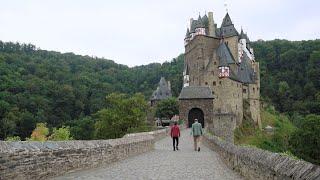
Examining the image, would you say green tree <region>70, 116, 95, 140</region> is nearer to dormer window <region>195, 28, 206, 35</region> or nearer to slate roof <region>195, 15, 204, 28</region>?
dormer window <region>195, 28, 206, 35</region>

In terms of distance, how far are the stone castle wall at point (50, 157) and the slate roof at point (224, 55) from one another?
6066 centimetres

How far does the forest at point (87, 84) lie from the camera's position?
10512 cm

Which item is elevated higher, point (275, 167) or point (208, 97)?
point (208, 97)

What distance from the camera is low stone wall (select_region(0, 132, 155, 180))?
8984mm

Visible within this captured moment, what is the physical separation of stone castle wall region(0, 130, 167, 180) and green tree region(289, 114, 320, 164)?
43.7m

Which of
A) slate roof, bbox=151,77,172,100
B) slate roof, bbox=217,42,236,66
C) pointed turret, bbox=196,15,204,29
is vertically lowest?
slate roof, bbox=151,77,172,100

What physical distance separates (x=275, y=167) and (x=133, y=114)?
200 feet

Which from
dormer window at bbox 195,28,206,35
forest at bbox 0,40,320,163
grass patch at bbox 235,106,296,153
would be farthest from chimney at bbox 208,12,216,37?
forest at bbox 0,40,320,163

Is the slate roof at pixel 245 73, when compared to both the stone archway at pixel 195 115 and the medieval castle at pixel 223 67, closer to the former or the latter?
the medieval castle at pixel 223 67

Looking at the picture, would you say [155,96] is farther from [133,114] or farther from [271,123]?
[133,114]

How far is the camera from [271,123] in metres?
87.7

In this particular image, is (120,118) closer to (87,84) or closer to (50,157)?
(50,157)

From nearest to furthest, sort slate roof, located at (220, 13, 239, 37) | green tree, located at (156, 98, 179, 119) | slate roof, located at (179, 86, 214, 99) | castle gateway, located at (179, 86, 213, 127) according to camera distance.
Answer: castle gateway, located at (179, 86, 213, 127), slate roof, located at (179, 86, 214, 99), green tree, located at (156, 98, 179, 119), slate roof, located at (220, 13, 239, 37)

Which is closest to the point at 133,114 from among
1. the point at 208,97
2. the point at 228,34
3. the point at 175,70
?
the point at 208,97
